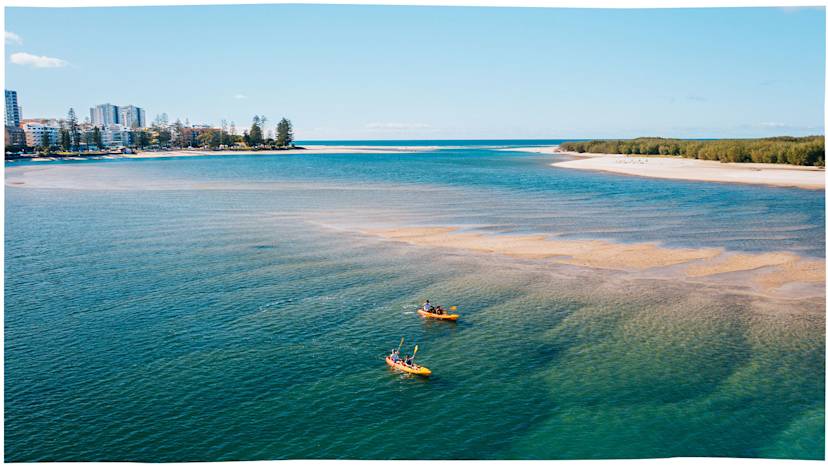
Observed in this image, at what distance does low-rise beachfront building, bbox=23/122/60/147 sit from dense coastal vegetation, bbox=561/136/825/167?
155478mm

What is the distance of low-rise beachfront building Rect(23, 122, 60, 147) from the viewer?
17399 centimetres

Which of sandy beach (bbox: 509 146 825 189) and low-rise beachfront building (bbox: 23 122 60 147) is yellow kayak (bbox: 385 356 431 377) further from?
low-rise beachfront building (bbox: 23 122 60 147)

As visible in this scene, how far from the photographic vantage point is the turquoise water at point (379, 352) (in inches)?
681

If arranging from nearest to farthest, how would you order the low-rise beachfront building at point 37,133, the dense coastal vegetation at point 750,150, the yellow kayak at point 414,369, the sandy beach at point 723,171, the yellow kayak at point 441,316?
the yellow kayak at point 414,369 → the yellow kayak at point 441,316 → the sandy beach at point 723,171 → the dense coastal vegetation at point 750,150 → the low-rise beachfront building at point 37,133

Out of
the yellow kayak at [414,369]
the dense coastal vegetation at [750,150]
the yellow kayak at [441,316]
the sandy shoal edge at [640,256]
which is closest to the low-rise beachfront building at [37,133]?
the dense coastal vegetation at [750,150]

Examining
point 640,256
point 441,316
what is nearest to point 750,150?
point 640,256

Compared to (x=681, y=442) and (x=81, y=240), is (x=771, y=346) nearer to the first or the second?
(x=681, y=442)

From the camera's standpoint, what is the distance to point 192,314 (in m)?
26.5

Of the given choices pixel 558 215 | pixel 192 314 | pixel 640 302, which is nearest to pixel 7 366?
pixel 192 314

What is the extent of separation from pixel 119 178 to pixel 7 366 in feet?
260

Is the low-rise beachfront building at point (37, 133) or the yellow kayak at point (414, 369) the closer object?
the yellow kayak at point (414, 369)

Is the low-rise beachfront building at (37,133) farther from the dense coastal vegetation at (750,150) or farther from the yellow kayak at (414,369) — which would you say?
the yellow kayak at (414,369)

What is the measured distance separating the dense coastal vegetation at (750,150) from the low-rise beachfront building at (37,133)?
510 feet

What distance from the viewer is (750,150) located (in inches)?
3750
